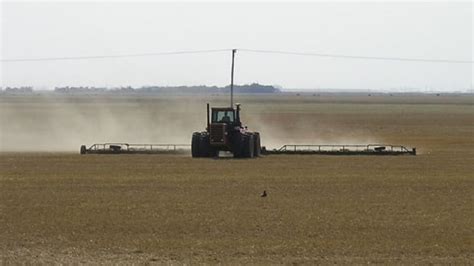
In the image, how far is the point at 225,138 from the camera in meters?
38.4

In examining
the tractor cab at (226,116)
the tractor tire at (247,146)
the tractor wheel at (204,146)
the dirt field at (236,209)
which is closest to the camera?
the dirt field at (236,209)

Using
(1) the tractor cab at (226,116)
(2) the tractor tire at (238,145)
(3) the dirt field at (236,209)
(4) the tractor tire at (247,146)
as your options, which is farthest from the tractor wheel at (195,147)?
(4) the tractor tire at (247,146)

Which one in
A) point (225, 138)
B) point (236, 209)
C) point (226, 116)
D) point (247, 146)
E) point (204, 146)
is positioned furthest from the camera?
point (226, 116)

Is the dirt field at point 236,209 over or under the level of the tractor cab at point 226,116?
under

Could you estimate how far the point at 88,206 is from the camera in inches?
874

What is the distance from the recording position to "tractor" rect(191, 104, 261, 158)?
126 ft

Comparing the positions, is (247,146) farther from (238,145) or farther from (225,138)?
(225,138)

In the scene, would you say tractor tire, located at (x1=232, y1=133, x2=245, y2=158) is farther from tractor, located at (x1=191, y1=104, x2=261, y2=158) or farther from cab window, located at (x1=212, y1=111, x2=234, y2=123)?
cab window, located at (x1=212, y1=111, x2=234, y2=123)

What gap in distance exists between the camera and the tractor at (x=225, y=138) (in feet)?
126

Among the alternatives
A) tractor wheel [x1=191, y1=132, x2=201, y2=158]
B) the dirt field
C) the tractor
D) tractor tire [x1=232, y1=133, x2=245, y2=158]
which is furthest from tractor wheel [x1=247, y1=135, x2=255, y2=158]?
tractor wheel [x1=191, y1=132, x2=201, y2=158]

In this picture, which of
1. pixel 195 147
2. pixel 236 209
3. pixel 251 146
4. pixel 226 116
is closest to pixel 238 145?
pixel 251 146

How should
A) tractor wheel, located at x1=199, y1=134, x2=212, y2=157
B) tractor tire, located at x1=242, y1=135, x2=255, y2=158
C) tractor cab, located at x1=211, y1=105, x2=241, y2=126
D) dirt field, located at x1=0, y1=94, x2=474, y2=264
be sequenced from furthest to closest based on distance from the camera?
tractor cab, located at x1=211, y1=105, x2=241, y2=126 < tractor wheel, located at x1=199, y1=134, x2=212, y2=157 < tractor tire, located at x1=242, y1=135, x2=255, y2=158 < dirt field, located at x1=0, y1=94, x2=474, y2=264

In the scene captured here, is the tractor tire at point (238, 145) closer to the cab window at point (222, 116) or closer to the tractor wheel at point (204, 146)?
the cab window at point (222, 116)

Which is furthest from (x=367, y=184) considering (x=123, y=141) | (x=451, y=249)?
(x=123, y=141)
